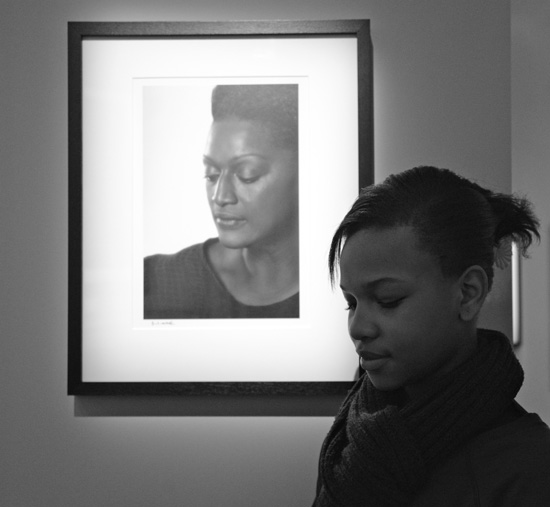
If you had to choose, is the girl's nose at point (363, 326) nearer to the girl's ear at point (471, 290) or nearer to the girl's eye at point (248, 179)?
the girl's ear at point (471, 290)

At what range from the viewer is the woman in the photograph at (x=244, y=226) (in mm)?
1406

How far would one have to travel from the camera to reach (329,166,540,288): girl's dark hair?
33.3 inches

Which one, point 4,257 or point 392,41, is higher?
point 392,41

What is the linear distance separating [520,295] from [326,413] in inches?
16.0

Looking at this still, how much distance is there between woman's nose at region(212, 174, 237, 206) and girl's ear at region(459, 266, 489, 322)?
65cm

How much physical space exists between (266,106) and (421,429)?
746 millimetres

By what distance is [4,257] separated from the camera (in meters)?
1.43

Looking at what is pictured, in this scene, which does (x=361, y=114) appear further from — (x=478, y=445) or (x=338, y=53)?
(x=478, y=445)

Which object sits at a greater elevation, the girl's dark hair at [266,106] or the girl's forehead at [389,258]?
the girl's dark hair at [266,106]

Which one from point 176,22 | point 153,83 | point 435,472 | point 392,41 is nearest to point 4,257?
point 153,83

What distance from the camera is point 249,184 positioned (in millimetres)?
1411

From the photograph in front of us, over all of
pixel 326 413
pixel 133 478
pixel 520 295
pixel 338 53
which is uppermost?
pixel 338 53

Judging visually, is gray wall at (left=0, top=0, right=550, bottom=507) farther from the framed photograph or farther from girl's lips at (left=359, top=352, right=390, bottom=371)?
girl's lips at (left=359, top=352, right=390, bottom=371)

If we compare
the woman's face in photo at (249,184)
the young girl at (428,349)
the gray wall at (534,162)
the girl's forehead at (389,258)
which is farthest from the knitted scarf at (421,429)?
the woman's face in photo at (249,184)
